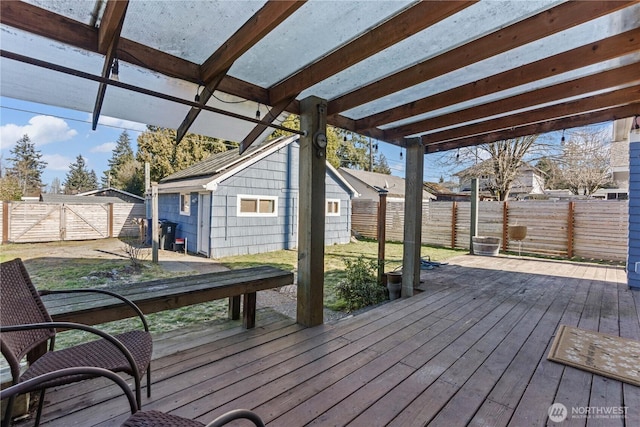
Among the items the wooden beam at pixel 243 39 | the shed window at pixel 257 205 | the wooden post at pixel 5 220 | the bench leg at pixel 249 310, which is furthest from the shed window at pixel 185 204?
the wooden beam at pixel 243 39

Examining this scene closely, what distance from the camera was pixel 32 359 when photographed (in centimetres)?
181

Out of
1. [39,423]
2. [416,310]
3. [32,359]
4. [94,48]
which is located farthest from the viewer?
[416,310]

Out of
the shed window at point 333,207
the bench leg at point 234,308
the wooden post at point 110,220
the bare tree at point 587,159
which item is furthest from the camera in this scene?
the bare tree at point 587,159

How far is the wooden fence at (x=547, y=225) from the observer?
7383 mm

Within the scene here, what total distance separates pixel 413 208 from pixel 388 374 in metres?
2.82

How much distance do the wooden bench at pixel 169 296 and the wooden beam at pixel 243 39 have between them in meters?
1.53

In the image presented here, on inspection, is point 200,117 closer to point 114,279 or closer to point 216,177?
point 114,279

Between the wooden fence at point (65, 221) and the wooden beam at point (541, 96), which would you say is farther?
the wooden fence at point (65, 221)

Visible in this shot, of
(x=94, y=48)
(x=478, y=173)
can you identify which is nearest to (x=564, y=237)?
(x=478, y=173)

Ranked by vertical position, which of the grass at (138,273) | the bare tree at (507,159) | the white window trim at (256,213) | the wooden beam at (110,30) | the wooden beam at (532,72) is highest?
the bare tree at (507,159)

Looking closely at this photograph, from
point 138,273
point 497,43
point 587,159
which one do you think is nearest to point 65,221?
point 138,273

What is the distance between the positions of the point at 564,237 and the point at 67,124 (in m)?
43.5

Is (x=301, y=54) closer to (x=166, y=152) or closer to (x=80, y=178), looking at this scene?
(x=166, y=152)

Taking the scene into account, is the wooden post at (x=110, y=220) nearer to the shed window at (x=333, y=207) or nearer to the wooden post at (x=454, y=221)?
the shed window at (x=333, y=207)
